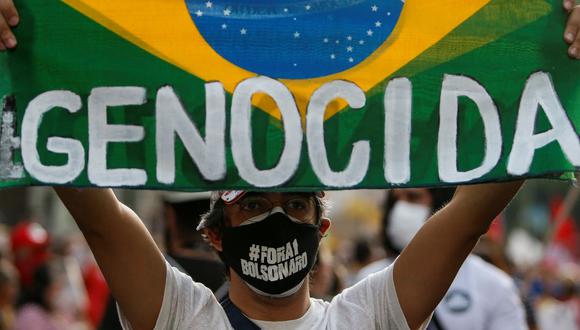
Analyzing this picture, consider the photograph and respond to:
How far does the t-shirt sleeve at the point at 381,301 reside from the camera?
11.9ft

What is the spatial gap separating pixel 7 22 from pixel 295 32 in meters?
0.80

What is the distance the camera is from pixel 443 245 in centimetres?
358

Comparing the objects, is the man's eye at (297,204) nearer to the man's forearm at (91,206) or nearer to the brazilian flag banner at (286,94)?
the brazilian flag banner at (286,94)

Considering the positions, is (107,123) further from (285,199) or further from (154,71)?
(285,199)

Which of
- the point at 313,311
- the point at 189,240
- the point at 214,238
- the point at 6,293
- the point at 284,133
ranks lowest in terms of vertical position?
the point at 6,293

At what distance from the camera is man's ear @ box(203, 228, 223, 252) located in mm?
3852

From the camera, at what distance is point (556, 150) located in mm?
3479

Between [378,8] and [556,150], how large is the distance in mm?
645

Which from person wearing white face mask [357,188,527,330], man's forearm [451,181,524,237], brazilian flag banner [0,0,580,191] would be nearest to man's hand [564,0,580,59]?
brazilian flag banner [0,0,580,191]

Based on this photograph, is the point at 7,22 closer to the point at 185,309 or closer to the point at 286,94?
the point at 286,94

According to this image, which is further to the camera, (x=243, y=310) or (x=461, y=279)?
(x=461, y=279)

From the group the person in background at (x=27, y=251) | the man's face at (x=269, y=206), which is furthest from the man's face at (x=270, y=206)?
the person in background at (x=27, y=251)

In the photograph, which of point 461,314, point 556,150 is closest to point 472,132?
point 556,150

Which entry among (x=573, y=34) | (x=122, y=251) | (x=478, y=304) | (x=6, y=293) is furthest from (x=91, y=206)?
(x=6, y=293)
